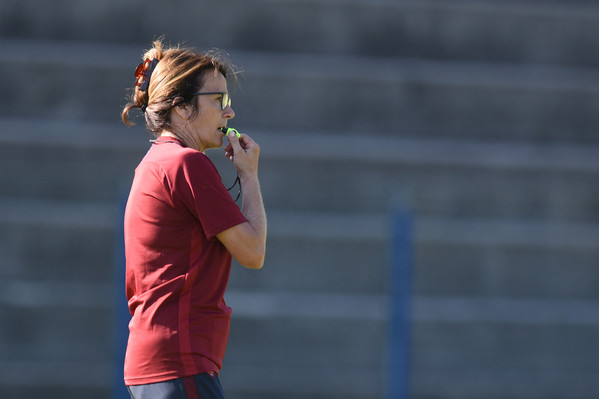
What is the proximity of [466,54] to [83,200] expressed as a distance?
11.3 feet

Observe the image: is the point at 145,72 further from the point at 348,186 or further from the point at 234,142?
the point at 348,186

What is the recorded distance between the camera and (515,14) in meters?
7.64

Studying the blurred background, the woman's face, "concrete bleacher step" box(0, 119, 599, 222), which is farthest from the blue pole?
the woman's face

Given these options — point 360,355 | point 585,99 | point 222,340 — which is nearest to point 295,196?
point 360,355

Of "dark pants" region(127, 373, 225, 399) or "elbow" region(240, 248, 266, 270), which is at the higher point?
"elbow" region(240, 248, 266, 270)

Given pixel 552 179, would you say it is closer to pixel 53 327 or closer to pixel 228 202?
pixel 53 327

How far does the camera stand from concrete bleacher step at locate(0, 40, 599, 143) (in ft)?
22.6

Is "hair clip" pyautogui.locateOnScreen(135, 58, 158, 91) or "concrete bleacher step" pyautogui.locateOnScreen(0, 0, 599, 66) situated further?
"concrete bleacher step" pyautogui.locateOnScreen(0, 0, 599, 66)

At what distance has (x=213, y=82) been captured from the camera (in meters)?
2.29

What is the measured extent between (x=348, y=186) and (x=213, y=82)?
14.3 ft

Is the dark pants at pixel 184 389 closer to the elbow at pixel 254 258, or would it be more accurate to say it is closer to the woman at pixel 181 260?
the woman at pixel 181 260

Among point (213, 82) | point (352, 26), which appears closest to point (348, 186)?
point (352, 26)

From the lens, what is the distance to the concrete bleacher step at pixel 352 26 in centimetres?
732

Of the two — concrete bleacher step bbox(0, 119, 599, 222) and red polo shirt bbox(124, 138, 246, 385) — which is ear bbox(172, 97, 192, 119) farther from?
concrete bleacher step bbox(0, 119, 599, 222)
